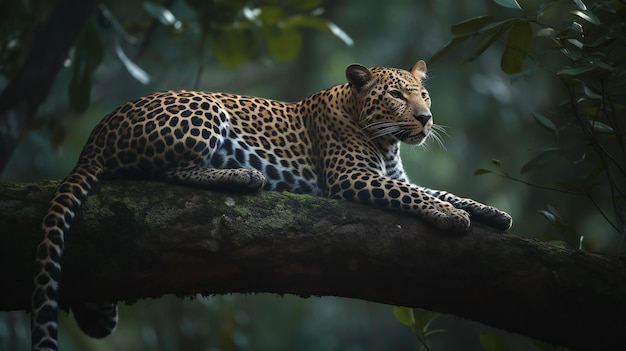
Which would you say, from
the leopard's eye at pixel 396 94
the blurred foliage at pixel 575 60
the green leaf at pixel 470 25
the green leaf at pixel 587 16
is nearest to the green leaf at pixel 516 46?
the blurred foliage at pixel 575 60

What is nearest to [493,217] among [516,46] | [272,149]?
[516,46]

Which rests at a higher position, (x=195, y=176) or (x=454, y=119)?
(x=195, y=176)

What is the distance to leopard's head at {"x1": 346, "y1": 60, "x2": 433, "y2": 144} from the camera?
276 inches

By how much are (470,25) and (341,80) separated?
19985 millimetres

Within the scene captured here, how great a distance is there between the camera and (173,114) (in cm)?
651

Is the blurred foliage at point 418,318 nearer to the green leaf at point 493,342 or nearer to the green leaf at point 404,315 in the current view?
the green leaf at point 404,315

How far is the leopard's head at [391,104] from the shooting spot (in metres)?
7.01

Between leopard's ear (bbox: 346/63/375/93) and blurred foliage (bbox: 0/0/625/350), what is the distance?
912 mm

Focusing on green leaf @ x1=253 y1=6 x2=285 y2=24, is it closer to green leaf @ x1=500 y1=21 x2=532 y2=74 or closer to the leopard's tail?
green leaf @ x1=500 y1=21 x2=532 y2=74

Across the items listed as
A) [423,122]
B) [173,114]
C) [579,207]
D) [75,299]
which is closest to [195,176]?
[173,114]

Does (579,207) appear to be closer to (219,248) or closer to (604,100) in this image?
(604,100)

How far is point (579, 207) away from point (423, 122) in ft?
22.4

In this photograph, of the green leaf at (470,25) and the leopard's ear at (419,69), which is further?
the leopard's ear at (419,69)

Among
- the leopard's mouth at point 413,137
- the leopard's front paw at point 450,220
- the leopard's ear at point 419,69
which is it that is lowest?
the leopard's front paw at point 450,220
